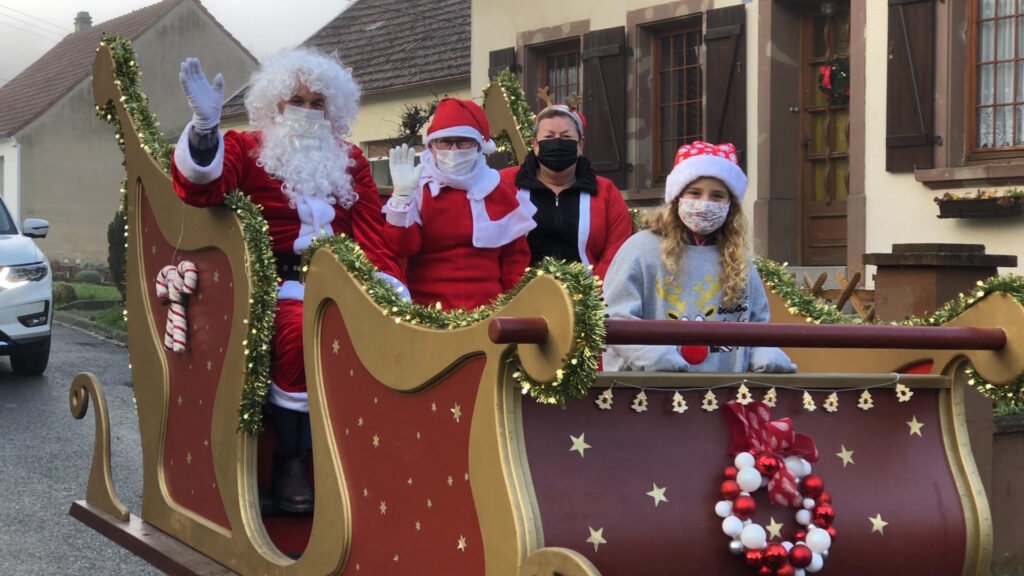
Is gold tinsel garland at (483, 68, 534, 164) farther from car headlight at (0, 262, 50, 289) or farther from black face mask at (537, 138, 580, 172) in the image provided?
car headlight at (0, 262, 50, 289)

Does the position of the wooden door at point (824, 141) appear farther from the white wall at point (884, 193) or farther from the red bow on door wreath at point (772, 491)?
the red bow on door wreath at point (772, 491)

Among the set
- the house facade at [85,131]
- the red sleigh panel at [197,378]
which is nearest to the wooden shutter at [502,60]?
the red sleigh panel at [197,378]

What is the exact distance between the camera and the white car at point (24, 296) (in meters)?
11.4

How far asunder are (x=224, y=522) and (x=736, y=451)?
65.2 inches

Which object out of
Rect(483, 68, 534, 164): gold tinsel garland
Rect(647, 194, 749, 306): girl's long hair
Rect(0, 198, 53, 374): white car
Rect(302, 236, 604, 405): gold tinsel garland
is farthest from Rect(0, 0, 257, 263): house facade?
Rect(302, 236, 604, 405): gold tinsel garland

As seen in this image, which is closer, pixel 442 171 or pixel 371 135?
pixel 442 171

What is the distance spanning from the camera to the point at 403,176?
407cm

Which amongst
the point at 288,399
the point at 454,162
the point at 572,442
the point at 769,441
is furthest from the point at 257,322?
the point at 769,441

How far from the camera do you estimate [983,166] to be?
36.9 ft

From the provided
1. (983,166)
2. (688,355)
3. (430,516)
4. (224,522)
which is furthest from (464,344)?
(983,166)

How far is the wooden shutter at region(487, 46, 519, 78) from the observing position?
16.6m

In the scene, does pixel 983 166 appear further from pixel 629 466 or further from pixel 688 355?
pixel 629 466

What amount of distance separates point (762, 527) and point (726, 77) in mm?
11220

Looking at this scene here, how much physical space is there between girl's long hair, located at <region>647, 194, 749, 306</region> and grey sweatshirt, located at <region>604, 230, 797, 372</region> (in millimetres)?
20
